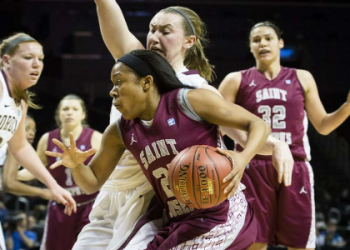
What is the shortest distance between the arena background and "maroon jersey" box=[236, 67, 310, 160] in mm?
8121

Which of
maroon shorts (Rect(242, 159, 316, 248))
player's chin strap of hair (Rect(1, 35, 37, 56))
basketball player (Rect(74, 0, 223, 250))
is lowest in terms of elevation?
maroon shorts (Rect(242, 159, 316, 248))

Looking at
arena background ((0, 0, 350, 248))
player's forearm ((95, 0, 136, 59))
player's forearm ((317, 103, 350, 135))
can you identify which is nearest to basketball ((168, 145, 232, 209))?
player's forearm ((95, 0, 136, 59))

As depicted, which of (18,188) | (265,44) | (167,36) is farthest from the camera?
(18,188)

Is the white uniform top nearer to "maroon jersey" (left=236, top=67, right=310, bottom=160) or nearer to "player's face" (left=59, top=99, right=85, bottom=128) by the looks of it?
"maroon jersey" (left=236, top=67, right=310, bottom=160)

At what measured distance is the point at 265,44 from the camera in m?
4.52

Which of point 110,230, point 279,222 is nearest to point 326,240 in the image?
point 279,222

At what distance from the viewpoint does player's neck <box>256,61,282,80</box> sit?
4586 mm

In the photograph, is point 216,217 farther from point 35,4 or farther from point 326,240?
point 35,4

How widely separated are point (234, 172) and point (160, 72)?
670mm

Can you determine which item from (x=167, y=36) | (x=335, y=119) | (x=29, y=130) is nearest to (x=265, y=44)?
(x=335, y=119)

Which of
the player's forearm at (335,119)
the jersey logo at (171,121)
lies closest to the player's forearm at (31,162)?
the jersey logo at (171,121)

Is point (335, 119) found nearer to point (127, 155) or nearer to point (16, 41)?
point (127, 155)

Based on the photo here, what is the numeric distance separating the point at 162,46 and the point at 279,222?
194 centimetres

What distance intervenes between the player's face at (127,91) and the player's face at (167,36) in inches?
14.4
